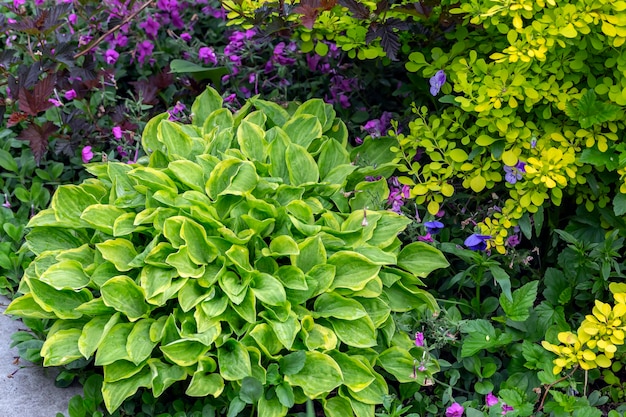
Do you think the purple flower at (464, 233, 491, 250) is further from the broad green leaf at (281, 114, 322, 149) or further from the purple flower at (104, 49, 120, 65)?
the purple flower at (104, 49, 120, 65)

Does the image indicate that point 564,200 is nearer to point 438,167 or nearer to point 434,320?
point 438,167

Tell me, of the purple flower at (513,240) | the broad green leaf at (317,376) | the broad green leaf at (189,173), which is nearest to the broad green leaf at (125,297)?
the broad green leaf at (189,173)

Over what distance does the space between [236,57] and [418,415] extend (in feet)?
5.95

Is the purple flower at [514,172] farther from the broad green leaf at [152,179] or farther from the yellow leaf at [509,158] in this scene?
the broad green leaf at [152,179]

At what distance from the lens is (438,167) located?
2566 millimetres

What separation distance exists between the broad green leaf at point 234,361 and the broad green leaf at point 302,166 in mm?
658

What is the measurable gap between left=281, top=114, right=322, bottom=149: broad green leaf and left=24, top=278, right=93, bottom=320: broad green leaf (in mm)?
965

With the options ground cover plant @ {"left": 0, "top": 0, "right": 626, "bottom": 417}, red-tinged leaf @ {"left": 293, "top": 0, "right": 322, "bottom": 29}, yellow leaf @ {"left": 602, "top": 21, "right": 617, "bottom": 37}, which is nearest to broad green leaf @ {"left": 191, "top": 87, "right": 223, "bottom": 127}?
ground cover plant @ {"left": 0, "top": 0, "right": 626, "bottom": 417}

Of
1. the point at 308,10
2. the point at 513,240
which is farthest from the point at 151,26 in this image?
the point at 513,240

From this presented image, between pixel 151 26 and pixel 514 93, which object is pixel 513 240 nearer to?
pixel 514 93

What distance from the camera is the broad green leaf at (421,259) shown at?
2432mm

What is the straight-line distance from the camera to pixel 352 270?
225 cm

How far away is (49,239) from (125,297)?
0.46 meters

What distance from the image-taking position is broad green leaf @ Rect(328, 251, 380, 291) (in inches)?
87.2
